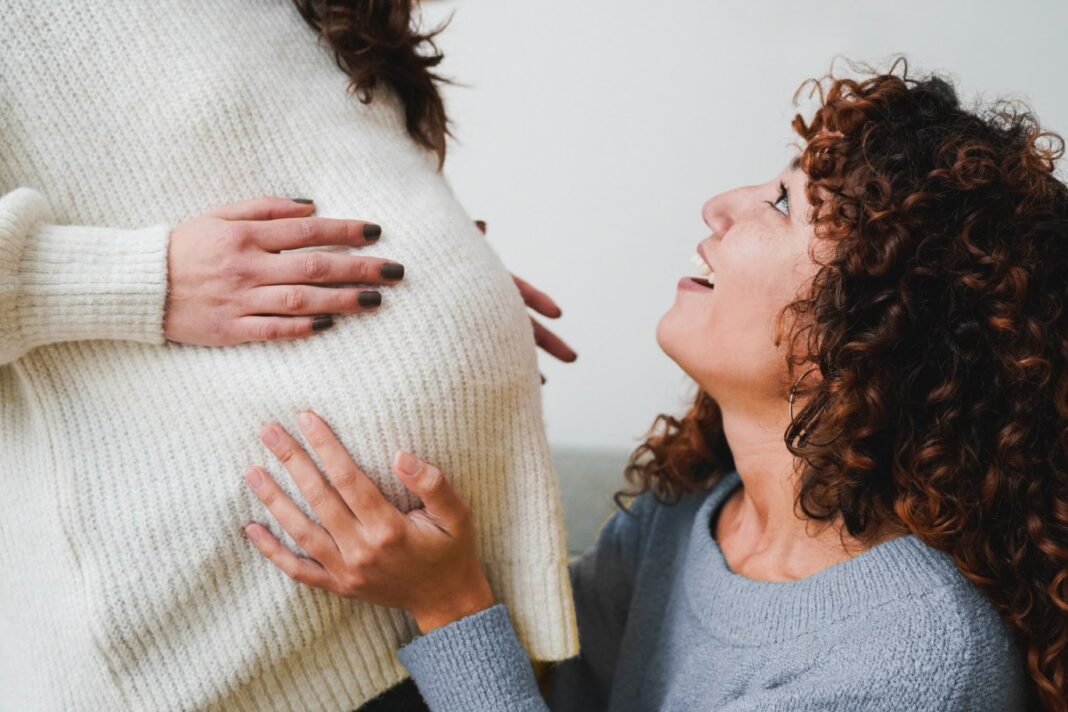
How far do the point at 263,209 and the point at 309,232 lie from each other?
53 millimetres

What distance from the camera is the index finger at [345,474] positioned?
861 millimetres

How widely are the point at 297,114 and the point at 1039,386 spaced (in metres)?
0.81

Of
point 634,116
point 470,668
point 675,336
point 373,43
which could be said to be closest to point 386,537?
point 470,668

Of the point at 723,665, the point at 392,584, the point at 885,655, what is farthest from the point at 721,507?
the point at 392,584

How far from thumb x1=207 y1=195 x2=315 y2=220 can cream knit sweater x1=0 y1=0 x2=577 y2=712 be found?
31 millimetres

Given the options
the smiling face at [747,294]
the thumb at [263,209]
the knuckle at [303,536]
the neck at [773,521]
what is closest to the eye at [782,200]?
the smiling face at [747,294]

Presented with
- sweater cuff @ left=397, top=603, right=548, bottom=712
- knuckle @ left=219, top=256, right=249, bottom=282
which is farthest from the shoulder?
knuckle @ left=219, top=256, right=249, bottom=282

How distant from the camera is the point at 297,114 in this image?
940 millimetres

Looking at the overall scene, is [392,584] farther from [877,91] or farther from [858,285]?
[877,91]

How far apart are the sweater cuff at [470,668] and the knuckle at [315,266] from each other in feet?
1.29

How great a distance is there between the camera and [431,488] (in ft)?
2.91

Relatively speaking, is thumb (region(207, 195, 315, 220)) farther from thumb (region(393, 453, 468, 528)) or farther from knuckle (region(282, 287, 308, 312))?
thumb (region(393, 453, 468, 528))

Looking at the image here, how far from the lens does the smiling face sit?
39.2 inches

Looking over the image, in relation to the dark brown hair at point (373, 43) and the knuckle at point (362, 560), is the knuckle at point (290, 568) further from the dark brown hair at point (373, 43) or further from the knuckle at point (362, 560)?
the dark brown hair at point (373, 43)
